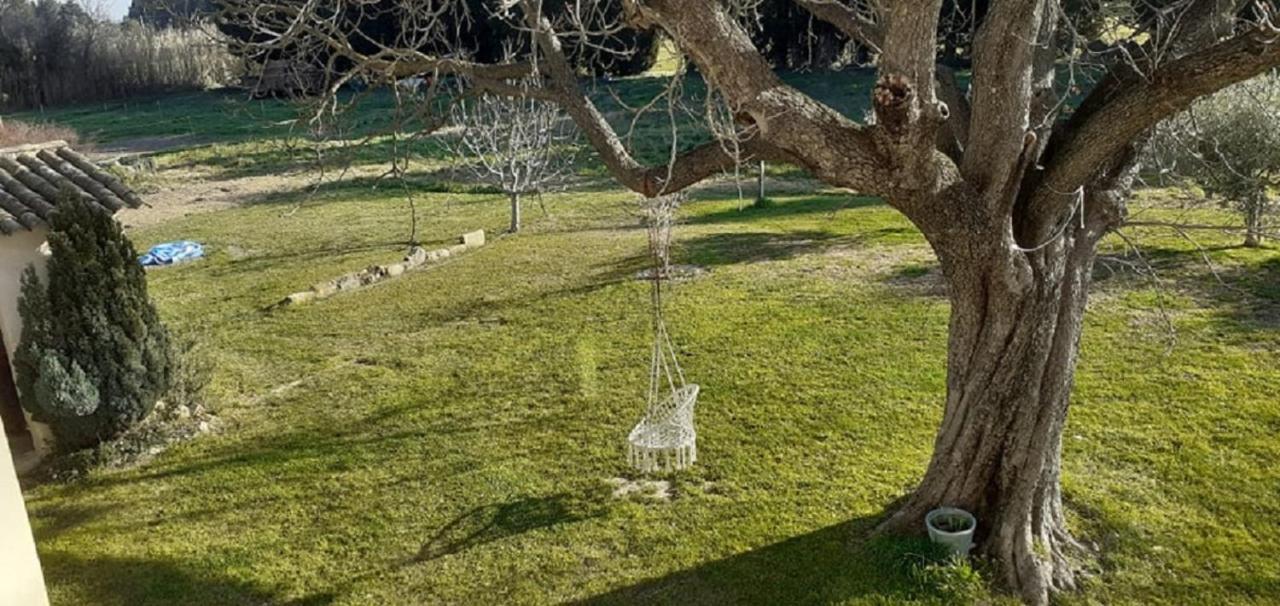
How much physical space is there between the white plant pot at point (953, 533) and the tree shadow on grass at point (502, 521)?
2.16 metres

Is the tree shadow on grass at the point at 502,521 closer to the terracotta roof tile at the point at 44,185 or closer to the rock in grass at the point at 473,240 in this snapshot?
the terracotta roof tile at the point at 44,185

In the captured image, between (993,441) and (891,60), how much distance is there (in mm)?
2120

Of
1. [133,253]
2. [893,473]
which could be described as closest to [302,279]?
[133,253]

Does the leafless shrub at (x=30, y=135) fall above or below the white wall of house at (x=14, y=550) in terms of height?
above

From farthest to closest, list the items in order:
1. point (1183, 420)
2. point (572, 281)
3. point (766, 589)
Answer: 1. point (572, 281)
2. point (1183, 420)
3. point (766, 589)

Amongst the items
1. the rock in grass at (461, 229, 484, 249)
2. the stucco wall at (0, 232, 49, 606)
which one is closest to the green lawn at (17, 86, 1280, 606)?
the stucco wall at (0, 232, 49, 606)

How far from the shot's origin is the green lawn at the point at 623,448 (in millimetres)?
5281

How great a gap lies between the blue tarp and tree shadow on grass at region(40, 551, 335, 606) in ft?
30.2

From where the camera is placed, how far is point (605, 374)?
8586 mm

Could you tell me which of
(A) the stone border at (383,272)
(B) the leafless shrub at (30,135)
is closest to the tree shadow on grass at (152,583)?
(A) the stone border at (383,272)

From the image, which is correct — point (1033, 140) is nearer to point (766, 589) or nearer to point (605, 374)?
point (766, 589)

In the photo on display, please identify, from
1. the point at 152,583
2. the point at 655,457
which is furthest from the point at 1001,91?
the point at 152,583

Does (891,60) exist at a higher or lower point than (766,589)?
higher

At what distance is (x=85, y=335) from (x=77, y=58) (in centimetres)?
3222
